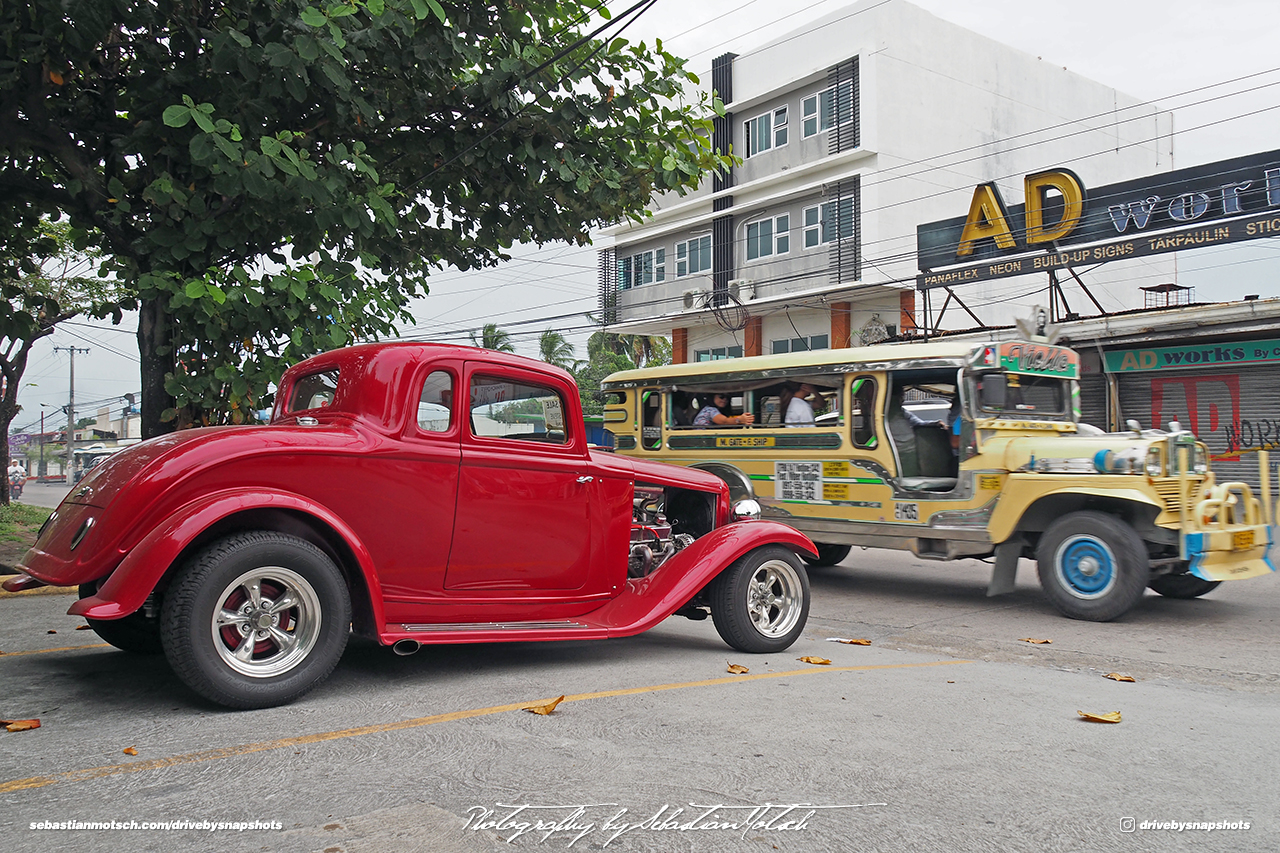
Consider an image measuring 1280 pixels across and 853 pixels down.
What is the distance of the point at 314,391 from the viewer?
5570mm

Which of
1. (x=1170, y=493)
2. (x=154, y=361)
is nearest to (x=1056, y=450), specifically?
(x=1170, y=493)

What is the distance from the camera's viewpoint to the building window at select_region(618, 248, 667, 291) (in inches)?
1253

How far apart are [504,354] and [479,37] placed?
456 centimetres

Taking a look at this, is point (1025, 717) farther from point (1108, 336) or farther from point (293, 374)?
point (1108, 336)

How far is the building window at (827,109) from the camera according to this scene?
2533 cm

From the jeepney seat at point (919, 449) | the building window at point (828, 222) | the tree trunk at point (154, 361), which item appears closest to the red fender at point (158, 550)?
the tree trunk at point (154, 361)

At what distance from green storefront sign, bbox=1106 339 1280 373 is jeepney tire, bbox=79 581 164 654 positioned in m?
18.0

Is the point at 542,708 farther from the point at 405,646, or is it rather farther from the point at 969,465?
the point at 969,465

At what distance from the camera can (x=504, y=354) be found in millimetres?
5637

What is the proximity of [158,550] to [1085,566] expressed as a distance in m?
7.07

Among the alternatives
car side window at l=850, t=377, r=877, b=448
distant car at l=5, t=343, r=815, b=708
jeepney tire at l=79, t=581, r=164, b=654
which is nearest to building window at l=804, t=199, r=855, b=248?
car side window at l=850, t=377, r=877, b=448

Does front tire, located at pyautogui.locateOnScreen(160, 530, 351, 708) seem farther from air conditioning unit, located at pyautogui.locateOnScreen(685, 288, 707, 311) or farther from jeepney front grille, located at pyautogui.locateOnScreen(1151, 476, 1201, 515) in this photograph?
air conditioning unit, located at pyautogui.locateOnScreen(685, 288, 707, 311)

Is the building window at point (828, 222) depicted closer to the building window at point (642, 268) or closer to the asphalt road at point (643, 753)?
the building window at point (642, 268)

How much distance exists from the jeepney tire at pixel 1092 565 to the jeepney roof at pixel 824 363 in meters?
1.86
